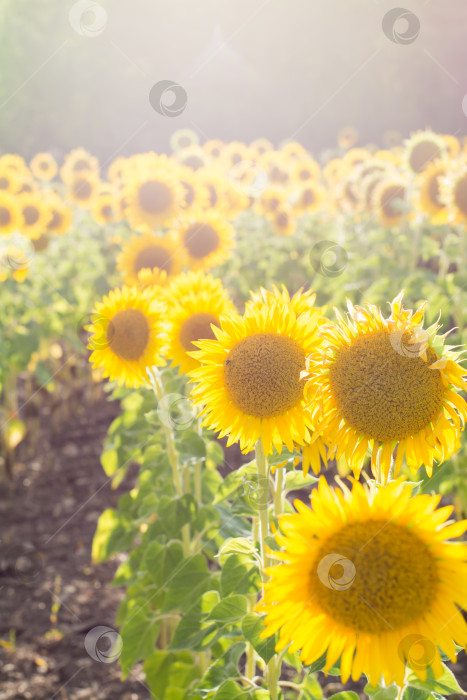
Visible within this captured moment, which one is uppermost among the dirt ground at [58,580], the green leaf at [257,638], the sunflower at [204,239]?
the sunflower at [204,239]

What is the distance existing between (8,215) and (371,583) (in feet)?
18.7

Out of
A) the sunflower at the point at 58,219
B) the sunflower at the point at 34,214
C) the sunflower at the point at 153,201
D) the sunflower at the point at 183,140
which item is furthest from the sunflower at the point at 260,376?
the sunflower at the point at 183,140

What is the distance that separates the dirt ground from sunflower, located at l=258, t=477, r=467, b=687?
6.79 ft

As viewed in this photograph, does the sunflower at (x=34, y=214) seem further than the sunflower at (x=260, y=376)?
Yes

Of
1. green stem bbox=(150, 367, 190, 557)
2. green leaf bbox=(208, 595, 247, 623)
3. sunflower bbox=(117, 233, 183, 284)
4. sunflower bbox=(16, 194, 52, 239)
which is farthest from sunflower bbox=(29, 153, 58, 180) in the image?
green leaf bbox=(208, 595, 247, 623)

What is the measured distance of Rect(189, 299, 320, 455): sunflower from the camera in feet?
4.82

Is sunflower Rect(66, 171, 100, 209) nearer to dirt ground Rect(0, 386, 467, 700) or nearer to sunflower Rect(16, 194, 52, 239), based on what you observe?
sunflower Rect(16, 194, 52, 239)

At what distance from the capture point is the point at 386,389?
1.31 m

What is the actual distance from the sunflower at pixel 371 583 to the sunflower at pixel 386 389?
0.25 meters

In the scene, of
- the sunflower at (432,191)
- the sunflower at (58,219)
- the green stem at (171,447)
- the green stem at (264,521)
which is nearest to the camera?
the green stem at (264,521)

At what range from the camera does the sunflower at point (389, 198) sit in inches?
230

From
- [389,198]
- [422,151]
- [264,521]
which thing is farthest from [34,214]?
[264,521]

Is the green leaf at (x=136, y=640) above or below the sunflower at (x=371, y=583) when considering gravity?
below

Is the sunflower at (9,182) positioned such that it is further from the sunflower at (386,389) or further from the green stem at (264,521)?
the sunflower at (386,389)
